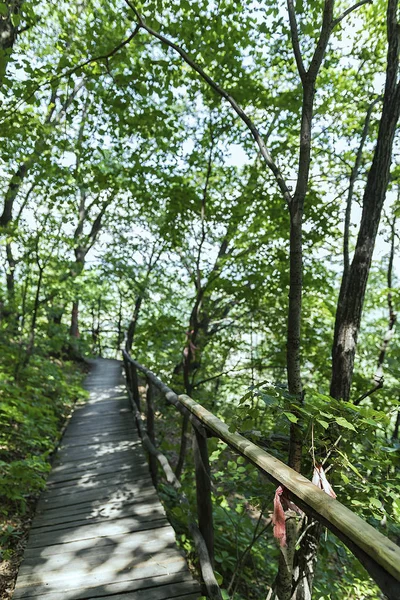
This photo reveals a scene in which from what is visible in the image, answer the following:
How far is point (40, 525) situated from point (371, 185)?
13.8 ft

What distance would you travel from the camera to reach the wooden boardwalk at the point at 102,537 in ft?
8.01

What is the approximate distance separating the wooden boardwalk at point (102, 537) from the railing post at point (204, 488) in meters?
0.31

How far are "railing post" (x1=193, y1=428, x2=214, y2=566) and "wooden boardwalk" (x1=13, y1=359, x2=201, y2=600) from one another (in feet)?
1.00

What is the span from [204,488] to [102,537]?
1.29 meters

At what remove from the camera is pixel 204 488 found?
2.45m

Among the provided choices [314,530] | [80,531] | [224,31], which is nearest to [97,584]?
[80,531]

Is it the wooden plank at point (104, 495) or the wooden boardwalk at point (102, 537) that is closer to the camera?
the wooden boardwalk at point (102, 537)

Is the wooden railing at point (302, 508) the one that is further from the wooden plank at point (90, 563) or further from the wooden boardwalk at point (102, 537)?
the wooden plank at point (90, 563)

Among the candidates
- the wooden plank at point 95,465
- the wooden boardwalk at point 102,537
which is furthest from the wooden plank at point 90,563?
the wooden plank at point 95,465

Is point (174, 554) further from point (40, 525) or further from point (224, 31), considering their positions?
point (224, 31)

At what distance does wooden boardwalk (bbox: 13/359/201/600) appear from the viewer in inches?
96.1

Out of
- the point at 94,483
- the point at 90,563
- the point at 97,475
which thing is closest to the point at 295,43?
the point at 90,563

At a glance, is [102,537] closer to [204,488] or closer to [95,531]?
[95,531]

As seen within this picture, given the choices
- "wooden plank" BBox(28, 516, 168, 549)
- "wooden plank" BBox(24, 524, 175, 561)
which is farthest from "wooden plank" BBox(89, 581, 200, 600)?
"wooden plank" BBox(28, 516, 168, 549)
